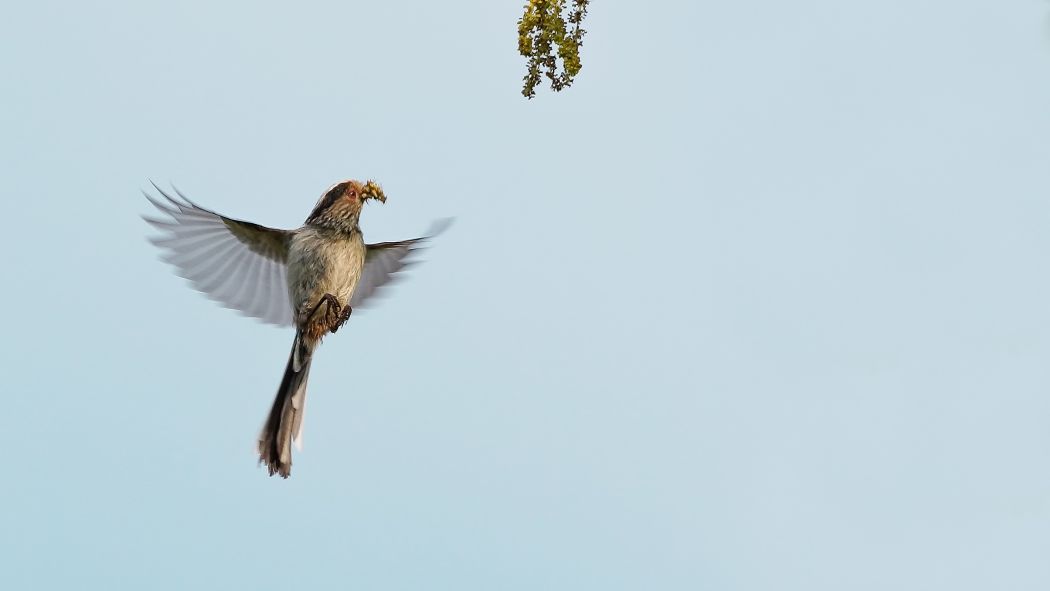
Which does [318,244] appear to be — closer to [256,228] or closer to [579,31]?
[256,228]

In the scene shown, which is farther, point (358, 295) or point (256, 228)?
point (358, 295)

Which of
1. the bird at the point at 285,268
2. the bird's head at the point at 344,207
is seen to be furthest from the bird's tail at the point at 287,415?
the bird's head at the point at 344,207

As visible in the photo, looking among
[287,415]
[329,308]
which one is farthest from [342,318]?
[287,415]

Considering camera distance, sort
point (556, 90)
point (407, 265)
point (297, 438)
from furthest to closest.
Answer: point (407, 265)
point (297, 438)
point (556, 90)

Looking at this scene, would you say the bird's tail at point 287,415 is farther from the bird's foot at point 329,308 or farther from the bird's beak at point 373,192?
the bird's beak at point 373,192

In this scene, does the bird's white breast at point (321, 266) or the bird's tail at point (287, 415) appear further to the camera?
the bird's white breast at point (321, 266)

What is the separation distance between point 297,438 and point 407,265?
173 centimetres

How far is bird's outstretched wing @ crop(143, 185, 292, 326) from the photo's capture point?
299 inches

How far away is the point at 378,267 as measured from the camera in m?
8.55

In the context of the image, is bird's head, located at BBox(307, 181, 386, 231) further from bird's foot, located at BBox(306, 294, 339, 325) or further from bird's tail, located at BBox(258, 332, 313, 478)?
bird's tail, located at BBox(258, 332, 313, 478)

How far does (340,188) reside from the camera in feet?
25.2

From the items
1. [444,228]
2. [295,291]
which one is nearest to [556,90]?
[444,228]

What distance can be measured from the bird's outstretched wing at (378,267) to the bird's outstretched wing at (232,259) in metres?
0.64

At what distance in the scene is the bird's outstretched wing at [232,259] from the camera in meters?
7.60
